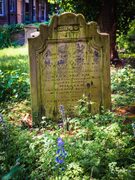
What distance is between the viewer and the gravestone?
5230mm

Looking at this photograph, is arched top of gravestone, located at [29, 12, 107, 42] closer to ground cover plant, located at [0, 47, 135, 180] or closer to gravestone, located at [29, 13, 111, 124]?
gravestone, located at [29, 13, 111, 124]

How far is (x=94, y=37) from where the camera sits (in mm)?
5301

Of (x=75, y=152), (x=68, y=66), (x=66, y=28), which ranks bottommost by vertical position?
(x=75, y=152)

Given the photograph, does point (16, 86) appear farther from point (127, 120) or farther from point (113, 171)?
point (113, 171)

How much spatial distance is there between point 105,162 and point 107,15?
311 inches

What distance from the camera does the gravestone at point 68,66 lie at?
5230mm

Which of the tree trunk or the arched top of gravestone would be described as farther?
the tree trunk

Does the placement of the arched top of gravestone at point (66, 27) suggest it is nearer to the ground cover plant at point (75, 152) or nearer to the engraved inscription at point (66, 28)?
the engraved inscription at point (66, 28)

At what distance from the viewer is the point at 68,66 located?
5375 mm

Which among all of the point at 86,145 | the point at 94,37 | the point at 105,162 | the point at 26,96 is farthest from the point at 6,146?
the point at 26,96

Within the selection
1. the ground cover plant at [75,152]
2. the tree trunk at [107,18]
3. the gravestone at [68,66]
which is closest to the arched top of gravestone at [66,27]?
the gravestone at [68,66]

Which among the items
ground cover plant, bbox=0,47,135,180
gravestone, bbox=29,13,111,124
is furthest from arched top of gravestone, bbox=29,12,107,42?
ground cover plant, bbox=0,47,135,180

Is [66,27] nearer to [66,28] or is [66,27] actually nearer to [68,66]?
[66,28]

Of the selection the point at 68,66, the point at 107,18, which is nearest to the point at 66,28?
the point at 68,66
